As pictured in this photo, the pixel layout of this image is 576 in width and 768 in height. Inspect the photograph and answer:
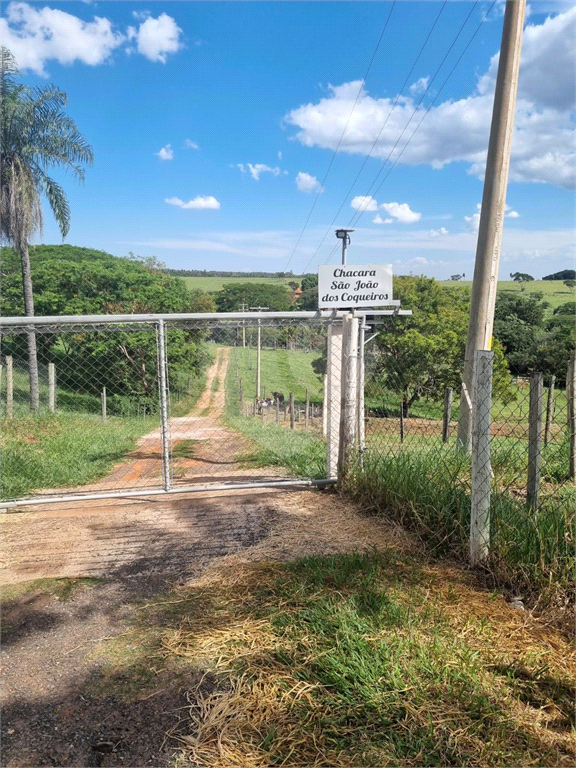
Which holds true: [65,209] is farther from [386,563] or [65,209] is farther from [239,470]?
[386,563]

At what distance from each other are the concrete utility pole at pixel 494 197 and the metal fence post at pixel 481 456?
6.62 ft

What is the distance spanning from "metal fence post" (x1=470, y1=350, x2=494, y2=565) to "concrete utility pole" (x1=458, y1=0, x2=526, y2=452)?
6.62 feet

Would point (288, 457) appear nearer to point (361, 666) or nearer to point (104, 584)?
point (104, 584)

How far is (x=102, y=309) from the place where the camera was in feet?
105

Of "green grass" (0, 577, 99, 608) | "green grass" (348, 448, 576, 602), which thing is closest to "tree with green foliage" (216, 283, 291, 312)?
"green grass" (348, 448, 576, 602)

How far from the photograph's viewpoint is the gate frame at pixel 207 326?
480 cm

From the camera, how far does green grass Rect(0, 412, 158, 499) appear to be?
629cm

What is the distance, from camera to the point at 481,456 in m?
3.36

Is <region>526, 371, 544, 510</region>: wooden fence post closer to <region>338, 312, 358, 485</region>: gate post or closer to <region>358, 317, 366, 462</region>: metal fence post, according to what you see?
<region>358, 317, 366, 462</region>: metal fence post

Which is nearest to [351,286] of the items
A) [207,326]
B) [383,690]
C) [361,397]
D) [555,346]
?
[361,397]

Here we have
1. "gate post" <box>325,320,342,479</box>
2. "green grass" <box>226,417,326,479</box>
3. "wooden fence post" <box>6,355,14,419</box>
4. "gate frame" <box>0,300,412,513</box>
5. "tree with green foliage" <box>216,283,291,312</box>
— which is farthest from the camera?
"tree with green foliage" <box>216,283,291,312</box>

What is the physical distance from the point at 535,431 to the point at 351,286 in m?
2.60

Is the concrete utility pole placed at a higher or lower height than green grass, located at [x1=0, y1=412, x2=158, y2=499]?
higher

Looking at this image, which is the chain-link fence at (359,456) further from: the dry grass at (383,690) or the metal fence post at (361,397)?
the dry grass at (383,690)
